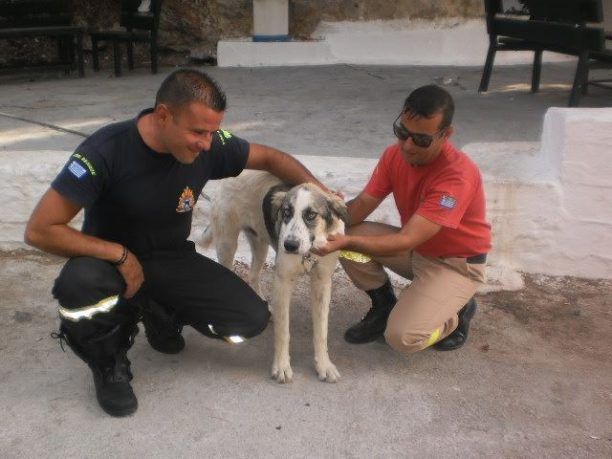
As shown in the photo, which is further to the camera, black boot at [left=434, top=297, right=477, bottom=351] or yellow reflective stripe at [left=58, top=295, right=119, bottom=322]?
black boot at [left=434, top=297, right=477, bottom=351]

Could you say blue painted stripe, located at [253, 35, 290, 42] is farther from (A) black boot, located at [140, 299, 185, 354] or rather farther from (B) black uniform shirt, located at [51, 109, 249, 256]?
(A) black boot, located at [140, 299, 185, 354]

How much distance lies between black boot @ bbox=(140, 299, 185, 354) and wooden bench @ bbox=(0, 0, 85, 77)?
6.50 metres

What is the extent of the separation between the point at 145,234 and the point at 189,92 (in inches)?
29.2

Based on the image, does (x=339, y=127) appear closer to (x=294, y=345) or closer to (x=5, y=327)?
(x=294, y=345)

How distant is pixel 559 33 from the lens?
6348mm

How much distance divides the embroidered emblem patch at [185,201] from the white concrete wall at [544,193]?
138 cm

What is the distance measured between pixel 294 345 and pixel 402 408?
0.78 metres

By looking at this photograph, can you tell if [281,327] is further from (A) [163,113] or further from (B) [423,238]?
(A) [163,113]

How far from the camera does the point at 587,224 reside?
439 centimetres

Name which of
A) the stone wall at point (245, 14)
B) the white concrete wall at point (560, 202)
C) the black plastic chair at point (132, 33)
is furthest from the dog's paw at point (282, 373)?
the stone wall at point (245, 14)

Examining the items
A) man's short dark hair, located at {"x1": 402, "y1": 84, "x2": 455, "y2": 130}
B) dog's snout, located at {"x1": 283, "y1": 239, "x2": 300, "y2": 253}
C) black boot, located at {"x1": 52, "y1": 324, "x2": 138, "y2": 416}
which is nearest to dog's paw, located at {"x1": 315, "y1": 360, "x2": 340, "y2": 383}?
dog's snout, located at {"x1": 283, "y1": 239, "x2": 300, "y2": 253}

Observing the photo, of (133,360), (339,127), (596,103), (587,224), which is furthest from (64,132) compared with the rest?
(596,103)

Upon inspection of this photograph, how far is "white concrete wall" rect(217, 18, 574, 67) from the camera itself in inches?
365

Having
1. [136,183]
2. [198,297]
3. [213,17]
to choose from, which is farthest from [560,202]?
[213,17]
